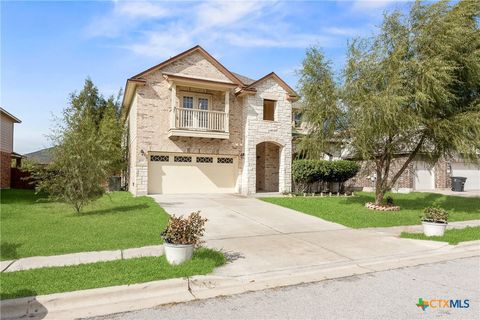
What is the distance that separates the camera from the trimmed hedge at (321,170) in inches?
763

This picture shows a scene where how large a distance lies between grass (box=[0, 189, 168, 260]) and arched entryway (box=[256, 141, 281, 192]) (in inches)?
392

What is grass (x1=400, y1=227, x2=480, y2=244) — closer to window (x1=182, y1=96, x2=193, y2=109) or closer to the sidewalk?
the sidewalk

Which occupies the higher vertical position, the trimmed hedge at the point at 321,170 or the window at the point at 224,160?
the window at the point at 224,160

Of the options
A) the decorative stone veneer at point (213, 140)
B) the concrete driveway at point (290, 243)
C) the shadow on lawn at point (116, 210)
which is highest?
the decorative stone veneer at point (213, 140)

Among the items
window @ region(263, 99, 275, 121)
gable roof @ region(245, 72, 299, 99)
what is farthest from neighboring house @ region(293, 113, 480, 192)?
gable roof @ region(245, 72, 299, 99)

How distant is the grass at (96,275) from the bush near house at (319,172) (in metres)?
14.0

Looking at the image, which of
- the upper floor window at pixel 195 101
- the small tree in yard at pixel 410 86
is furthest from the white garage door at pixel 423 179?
the upper floor window at pixel 195 101

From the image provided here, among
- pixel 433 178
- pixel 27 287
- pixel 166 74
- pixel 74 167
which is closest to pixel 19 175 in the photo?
pixel 166 74

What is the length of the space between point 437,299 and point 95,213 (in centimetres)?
Result: 1035

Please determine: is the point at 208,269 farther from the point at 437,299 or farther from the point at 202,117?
the point at 202,117

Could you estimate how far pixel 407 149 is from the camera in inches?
561

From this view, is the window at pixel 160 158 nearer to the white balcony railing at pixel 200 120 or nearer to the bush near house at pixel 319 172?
the white balcony railing at pixel 200 120

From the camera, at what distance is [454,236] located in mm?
8734

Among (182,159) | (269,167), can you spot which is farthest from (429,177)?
(182,159)
